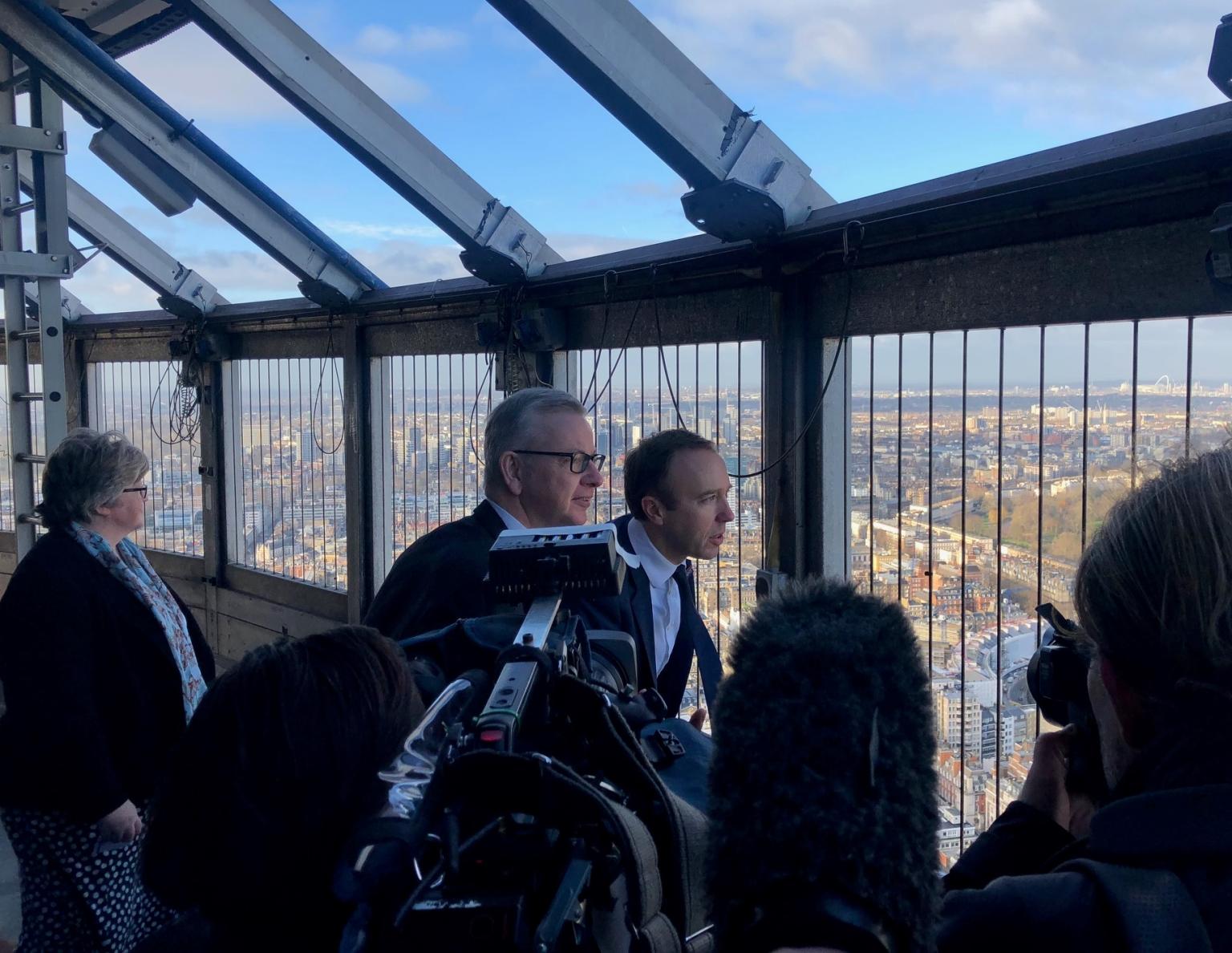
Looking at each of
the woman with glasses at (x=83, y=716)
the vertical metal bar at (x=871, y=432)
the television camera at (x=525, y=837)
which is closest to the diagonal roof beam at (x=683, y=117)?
the vertical metal bar at (x=871, y=432)

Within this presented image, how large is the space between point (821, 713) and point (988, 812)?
96.5 inches

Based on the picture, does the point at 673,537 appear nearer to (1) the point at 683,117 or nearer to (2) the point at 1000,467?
(2) the point at 1000,467

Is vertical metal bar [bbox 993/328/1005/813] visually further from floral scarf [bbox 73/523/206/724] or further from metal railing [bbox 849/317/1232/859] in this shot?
floral scarf [bbox 73/523/206/724]

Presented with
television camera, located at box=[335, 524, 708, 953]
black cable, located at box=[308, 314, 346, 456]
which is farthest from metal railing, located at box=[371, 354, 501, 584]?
television camera, located at box=[335, 524, 708, 953]

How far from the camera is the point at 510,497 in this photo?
7.03 feet

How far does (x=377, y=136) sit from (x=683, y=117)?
1664 mm

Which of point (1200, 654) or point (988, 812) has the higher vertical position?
point (1200, 654)

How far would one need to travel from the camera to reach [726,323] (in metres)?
3.67

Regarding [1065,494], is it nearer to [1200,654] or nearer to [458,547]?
[458,547]

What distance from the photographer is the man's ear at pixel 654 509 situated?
2.53m

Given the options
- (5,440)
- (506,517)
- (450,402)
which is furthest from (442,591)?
(5,440)

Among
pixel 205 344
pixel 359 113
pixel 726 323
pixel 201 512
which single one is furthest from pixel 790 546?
pixel 201 512

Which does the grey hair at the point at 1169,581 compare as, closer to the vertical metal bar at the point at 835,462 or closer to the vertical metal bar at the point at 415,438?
the vertical metal bar at the point at 835,462

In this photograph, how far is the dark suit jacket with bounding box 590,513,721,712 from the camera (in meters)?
2.00
